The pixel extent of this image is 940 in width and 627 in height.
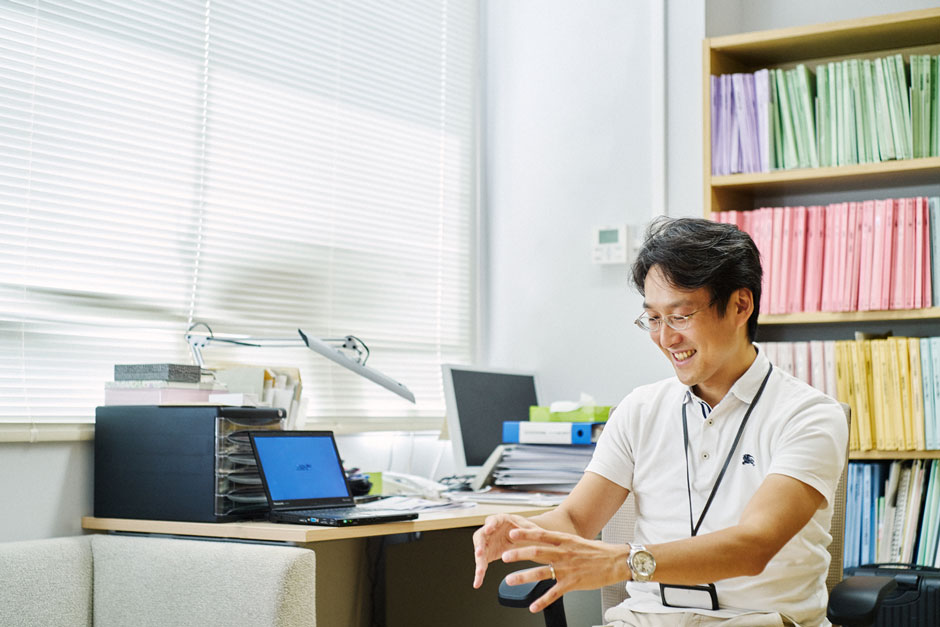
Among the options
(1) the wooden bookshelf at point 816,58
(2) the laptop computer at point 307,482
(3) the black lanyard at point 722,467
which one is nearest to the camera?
(3) the black lanyard at point 722,467

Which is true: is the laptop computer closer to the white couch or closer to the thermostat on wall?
the white couch

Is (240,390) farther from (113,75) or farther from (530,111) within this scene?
(530,111)

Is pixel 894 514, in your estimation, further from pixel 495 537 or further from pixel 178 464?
pixel 178 464

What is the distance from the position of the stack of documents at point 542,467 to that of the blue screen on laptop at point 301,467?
0.63m

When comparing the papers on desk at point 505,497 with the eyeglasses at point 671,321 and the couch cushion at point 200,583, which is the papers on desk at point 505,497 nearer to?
the couch cushion at point 200,583

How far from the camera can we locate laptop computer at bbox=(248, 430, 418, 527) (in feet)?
6.93

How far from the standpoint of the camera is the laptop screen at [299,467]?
7.24 ft

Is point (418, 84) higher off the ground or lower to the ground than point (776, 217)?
higher

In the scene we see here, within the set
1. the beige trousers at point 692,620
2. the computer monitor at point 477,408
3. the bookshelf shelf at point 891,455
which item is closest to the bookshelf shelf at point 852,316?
the bookshelf shelf at point 891,455

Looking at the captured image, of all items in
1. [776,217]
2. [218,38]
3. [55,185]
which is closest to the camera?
[55,185]

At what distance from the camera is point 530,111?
3680 millimetres

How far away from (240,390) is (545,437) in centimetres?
85

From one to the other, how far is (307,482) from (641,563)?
995mm

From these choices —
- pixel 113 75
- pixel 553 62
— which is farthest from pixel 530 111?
pixel 113 75
